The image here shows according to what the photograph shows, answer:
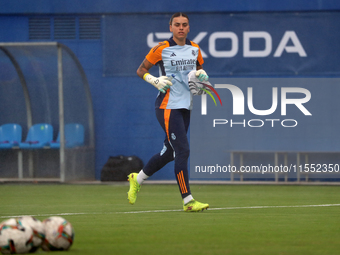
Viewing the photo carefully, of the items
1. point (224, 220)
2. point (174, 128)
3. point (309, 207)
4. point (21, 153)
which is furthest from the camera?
point (21, 153)

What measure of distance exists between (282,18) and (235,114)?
2486 mm

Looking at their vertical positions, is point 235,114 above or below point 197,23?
below

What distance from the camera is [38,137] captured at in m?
13.8

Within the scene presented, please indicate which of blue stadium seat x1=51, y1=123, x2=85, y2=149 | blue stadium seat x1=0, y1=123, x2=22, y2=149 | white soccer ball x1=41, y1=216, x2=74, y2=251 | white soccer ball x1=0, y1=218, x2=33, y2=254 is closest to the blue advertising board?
blue stadium seat x1=51, y1=123, x2=85, y2=149

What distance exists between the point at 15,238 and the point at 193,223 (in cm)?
216

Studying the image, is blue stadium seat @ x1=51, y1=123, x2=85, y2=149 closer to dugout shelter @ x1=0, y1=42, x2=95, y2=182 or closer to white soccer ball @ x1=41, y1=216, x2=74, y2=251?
dugout shelter @ x1=0, y1=42, x2=95, y2=182

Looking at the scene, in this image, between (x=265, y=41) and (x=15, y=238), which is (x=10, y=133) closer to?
(x=265, y=41)

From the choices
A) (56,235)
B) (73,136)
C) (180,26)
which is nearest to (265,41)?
(73,136)

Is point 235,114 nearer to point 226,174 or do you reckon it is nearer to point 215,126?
point 215,126

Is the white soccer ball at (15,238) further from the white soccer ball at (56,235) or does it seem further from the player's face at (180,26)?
the player's face at (180,26)

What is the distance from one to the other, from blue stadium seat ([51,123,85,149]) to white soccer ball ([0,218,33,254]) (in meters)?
9.48

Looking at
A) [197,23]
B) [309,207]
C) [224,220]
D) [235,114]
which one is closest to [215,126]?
[235,114]

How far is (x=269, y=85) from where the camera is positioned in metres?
14.1

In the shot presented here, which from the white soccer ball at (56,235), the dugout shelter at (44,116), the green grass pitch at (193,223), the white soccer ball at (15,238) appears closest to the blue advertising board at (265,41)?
the dugout shelter at (44,116)
